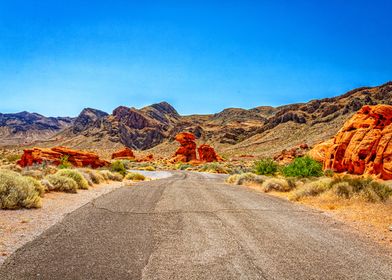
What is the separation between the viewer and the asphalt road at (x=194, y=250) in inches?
169

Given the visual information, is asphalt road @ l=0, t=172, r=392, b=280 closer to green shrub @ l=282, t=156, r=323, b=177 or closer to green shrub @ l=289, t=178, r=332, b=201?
green shrub @ l=289, t=178, r=332, b=201

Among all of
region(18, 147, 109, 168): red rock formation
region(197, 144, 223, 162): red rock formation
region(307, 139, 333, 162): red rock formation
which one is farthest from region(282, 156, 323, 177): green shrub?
region(197, 144, 223, 162): red rock formation

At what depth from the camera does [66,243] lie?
5.45 m

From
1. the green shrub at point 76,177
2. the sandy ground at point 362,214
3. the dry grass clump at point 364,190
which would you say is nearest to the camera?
the sandy ground at point 362,214

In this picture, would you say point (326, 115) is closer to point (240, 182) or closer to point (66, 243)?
point (240, 182)

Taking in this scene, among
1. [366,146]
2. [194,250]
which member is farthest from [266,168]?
[194,250]

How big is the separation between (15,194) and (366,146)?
22.0 m

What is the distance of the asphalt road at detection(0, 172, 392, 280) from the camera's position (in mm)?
4297

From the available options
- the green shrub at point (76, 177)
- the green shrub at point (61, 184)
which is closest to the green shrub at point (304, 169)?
the green shrub at point (76, 177)

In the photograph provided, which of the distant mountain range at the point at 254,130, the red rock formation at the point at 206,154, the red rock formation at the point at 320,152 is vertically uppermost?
the distant mountain range at the point at 254,130

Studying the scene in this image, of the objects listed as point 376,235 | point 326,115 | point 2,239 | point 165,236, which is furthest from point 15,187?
point 326,115

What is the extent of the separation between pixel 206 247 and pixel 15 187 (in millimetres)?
6588

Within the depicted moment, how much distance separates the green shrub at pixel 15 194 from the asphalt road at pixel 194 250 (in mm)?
1813

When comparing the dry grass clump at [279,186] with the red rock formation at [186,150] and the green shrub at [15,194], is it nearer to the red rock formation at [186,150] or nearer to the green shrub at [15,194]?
the green shrub at [15,194]
